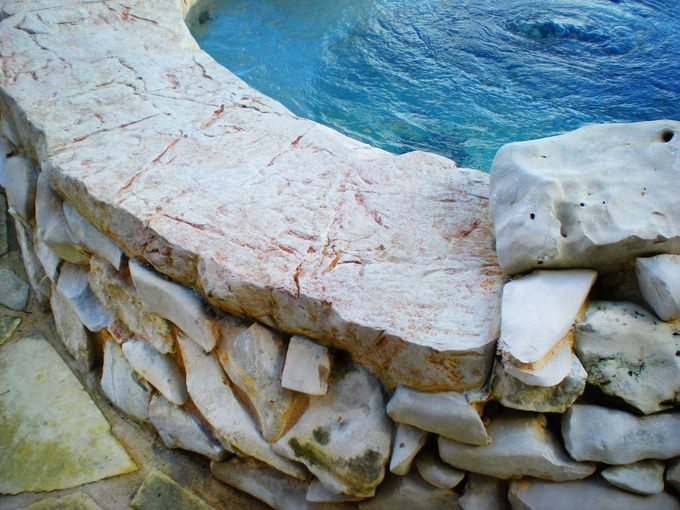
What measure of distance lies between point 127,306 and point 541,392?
1.35 meters

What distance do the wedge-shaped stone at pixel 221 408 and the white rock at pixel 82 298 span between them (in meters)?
0.45

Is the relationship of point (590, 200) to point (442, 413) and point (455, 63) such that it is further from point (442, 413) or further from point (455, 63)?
point (455, 63)

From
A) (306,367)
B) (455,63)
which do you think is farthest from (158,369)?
(455,63)

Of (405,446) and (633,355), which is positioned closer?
(633,355)

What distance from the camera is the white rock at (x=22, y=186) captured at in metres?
2.57

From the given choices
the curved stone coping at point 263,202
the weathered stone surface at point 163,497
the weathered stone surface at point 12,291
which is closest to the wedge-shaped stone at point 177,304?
the curved stone coping at point 263,202

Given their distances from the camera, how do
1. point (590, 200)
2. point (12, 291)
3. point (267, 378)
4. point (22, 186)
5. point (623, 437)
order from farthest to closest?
point (12, 291), point (22, 186), point (267, 378), point (590, 200), point (623, 437)

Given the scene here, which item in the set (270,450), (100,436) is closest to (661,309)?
(270,450)

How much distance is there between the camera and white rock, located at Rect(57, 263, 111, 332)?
7.82 ft

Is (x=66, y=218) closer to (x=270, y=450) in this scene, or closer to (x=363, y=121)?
(x=270, y=450)

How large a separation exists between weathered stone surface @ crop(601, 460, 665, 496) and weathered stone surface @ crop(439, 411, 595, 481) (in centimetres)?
6

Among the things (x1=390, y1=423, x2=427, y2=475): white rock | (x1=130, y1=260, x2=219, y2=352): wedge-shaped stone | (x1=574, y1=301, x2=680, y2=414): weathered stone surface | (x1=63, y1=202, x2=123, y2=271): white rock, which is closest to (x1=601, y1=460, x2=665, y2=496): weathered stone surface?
(x1=574, y1=301, x2=680, y2=414): weathered stone surface

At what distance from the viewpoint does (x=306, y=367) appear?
1.80m

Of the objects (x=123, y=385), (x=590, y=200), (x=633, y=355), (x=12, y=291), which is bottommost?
(x=12, y=291)
